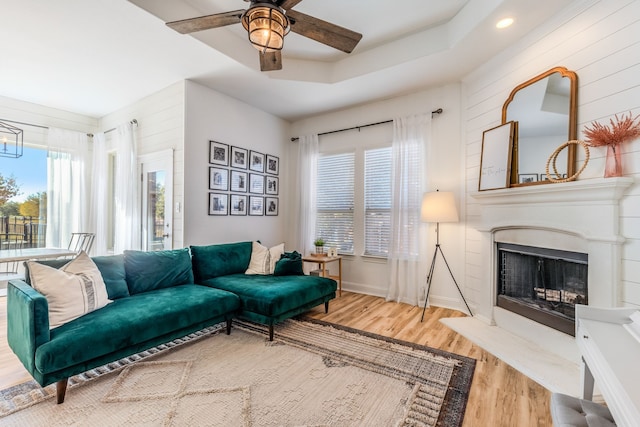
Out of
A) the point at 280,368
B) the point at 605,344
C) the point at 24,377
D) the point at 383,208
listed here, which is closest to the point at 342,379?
the point at 280,368

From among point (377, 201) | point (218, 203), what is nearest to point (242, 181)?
point (218, 203)

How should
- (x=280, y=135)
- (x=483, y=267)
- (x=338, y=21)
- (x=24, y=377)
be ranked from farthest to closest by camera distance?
(x=280, y=135)
(x=483, y=267)
(x=338, y=21)
(x=24, y=377)

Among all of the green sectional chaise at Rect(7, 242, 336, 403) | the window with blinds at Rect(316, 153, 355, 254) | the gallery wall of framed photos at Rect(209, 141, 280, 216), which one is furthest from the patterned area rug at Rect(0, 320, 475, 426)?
the window with blinds at Rect(316, 153, 355, 254)

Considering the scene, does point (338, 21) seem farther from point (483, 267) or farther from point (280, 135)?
point (483, 267)

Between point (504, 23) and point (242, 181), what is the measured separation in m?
3.65

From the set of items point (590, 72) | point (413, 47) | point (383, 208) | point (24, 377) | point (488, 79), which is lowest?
point (24, 377)

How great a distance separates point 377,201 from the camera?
4359mm

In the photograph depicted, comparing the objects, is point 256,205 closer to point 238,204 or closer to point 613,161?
point 238,204

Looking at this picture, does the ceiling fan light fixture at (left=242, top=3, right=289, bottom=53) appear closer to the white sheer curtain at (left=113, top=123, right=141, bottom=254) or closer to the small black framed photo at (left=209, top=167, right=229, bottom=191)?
the small black framed photo at (left=209, top=167, right=229, bottom=191)

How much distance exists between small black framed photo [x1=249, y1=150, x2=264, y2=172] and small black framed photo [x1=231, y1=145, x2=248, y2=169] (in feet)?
0.34

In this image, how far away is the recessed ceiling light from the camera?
2.58 metres

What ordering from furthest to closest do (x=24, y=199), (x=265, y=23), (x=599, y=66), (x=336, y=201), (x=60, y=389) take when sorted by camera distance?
(x=336, y=201)
(x=24, y=199)
(x=599, y=66)
(x=60, y=389)
(x=265, y=23)

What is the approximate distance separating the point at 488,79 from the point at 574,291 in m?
2.41

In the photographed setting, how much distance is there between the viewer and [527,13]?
249 centimetres
